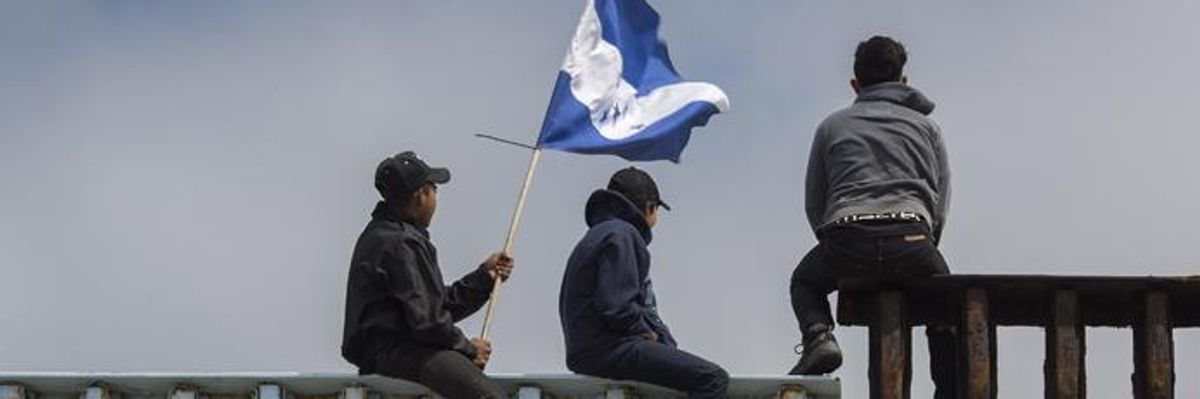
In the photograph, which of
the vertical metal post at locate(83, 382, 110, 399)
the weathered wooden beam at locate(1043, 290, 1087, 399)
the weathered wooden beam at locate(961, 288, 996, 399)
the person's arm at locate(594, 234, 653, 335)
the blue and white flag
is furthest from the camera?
the blue and white flag

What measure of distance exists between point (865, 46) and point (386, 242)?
8.50ft

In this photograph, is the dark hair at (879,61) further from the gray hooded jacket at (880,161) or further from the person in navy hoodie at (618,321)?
the person in navy hoodie at (618,321)

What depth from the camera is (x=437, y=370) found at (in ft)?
55.6

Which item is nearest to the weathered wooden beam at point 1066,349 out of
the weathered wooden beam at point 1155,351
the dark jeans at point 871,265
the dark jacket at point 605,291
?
the weathered wooden beam at point 1155,351

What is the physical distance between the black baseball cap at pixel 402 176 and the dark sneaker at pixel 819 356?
1.97 metres

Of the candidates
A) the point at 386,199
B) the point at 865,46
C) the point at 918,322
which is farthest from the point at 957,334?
the point at 386,199

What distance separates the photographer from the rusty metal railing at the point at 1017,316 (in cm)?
1753

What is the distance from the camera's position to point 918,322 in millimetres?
17781

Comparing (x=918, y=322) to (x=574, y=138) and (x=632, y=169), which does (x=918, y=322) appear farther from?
(x=574, y=138)

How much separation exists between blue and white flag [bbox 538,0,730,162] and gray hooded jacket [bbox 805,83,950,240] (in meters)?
2.83

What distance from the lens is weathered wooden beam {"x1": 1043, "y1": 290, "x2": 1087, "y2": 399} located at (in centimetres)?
1755

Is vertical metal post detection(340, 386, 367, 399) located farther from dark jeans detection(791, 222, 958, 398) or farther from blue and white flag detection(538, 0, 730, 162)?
blue and white flag detection(538, 0, 730, 162)

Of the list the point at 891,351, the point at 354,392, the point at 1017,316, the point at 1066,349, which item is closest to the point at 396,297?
the point at 354,392

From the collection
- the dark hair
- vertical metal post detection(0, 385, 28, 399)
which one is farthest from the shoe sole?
vertical metal post detection(0, 385, 28, 399)
